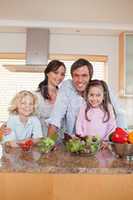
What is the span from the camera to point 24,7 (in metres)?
3.59

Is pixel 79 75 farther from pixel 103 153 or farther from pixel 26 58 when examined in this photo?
pixel 26 58

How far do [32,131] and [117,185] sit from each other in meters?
0.76

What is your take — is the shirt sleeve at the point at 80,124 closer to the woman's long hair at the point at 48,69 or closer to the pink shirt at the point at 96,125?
the pink shirt at the point at 96,125

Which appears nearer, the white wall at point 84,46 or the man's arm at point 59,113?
the man's arm at point 59,113

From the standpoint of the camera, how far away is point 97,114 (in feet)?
5.08

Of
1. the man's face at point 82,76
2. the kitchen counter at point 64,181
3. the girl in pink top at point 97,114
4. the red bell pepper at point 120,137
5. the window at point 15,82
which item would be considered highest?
the window at point 15,82

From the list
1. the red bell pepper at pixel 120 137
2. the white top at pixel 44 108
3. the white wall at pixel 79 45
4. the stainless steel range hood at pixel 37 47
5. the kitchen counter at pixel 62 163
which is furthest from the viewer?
the white wall at pixel 79 45

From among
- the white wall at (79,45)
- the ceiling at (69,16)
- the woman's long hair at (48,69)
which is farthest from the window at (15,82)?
the woman's long hair at (48,69)

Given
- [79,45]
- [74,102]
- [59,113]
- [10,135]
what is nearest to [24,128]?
[10,135]

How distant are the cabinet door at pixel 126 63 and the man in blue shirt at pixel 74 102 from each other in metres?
1.90

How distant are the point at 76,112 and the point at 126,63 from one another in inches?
81.4

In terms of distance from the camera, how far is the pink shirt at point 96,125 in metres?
1.54

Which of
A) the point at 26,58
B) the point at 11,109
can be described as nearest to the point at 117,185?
the point at 11,109

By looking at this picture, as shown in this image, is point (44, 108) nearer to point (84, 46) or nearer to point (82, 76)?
point (82, 76)
